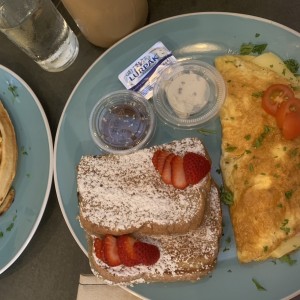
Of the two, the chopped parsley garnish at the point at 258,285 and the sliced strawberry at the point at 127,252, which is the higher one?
the sliced strawberry at the point at 127,252

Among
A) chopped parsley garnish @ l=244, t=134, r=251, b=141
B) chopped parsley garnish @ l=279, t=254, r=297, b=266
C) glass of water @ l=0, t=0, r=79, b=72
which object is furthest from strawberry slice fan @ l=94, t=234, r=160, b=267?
glass of water @ l=0, t=0, r=79, b=72

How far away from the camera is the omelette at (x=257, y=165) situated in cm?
205

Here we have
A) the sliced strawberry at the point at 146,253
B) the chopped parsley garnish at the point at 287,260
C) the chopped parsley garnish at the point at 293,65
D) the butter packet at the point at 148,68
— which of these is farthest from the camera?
the butter packet at the point at 148,68

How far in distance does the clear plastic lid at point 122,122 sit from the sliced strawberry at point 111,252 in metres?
0.49

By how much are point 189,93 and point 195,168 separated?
1.66ft

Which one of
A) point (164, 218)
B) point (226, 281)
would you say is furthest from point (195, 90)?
point (226, 281)

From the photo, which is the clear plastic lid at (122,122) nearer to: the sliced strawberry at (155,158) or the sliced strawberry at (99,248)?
the sliced strawberry at (155,158)

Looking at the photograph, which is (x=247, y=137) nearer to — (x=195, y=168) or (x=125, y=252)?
(x=195, y=168)

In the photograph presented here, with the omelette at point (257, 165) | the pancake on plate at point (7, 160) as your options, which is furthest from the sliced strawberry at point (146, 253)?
the pancake on plate at point (7, 160)

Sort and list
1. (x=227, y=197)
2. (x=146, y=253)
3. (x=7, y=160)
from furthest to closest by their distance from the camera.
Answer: (x=7, y=160) → (x=227, y=197) → (x=146, y=253)

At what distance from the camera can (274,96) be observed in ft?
7.14

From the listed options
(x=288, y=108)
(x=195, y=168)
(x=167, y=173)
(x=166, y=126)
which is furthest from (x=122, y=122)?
(x=288, y=108)

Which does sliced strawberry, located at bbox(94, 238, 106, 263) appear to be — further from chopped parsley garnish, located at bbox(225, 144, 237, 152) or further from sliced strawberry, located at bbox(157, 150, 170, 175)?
chopped parsley garnish, located at bbox(225, 144, 237, 152)

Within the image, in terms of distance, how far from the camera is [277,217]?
6.71ft
